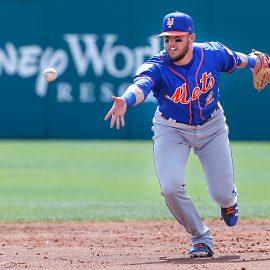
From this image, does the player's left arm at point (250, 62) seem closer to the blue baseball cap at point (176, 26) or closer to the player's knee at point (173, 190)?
the blue baseball cap at point (176, 26)

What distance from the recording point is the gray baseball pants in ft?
22.2

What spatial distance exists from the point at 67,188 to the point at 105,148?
6.34m

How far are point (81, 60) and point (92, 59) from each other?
9.8 inches

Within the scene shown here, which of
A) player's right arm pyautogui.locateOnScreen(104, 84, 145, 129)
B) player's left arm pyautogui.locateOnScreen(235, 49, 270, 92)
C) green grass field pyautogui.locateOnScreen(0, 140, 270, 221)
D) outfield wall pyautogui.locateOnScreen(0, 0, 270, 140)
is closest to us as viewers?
player's right arm pyautogui.locateOnScreen(104, 84, 145, 129)

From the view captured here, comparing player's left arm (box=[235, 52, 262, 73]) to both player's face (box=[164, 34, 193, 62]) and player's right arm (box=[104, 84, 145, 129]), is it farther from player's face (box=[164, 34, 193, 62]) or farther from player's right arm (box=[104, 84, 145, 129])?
player's right arm (box=[104, 84, 145, 129])

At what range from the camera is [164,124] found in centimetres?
704

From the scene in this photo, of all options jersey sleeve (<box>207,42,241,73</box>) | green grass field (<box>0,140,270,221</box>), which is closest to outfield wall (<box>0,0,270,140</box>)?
green grass field (<box>0,140,270,221</box>)

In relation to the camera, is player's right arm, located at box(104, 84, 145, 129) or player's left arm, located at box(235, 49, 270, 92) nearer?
player's right arm, located at box(104, 84, 145, 129)

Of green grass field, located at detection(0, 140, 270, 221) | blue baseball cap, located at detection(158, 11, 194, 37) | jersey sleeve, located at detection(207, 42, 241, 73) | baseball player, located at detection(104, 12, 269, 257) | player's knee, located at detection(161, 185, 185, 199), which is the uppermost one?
blue baseball cap, located at detection(158, 11, 194, 37)

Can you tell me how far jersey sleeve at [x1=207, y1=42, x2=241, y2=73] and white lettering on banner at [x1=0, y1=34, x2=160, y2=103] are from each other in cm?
1322

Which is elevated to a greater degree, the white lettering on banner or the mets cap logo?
the mets cap logo

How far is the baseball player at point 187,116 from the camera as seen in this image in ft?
22.2

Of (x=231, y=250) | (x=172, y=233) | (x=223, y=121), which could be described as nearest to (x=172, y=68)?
Answer: (x=223, y=121)

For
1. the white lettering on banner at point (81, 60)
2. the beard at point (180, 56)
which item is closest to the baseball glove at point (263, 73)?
the beard at point (180, 56)
